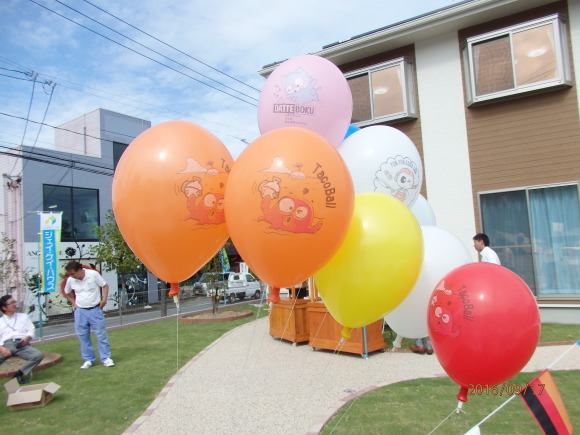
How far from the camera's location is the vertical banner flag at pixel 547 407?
2920 mm

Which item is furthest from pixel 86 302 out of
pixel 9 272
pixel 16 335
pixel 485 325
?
pixel 9 272

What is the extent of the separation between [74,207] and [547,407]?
19.8 m

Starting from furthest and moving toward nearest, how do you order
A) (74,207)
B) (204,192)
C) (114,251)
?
(74,207) → (114,251) → (204,192)

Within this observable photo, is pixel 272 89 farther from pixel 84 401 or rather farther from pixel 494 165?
pixel 494 165

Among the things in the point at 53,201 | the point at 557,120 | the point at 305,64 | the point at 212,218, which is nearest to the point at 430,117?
the point at 557,120

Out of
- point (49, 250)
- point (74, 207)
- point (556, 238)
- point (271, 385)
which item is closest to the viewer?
point (271, 385)

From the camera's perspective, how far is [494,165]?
9219mm

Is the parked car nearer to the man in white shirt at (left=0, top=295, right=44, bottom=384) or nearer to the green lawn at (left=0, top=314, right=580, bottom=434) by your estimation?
the green lawn at (left=0, top=314, right=580, bottom=434)

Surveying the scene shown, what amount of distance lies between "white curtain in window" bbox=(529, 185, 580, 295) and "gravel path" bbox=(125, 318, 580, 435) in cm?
200

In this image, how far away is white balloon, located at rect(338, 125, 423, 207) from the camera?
144 inches

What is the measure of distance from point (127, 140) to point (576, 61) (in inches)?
743

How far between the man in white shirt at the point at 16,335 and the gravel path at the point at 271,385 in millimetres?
2041

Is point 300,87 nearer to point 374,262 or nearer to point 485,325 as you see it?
point 374,262

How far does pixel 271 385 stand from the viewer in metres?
5.96
